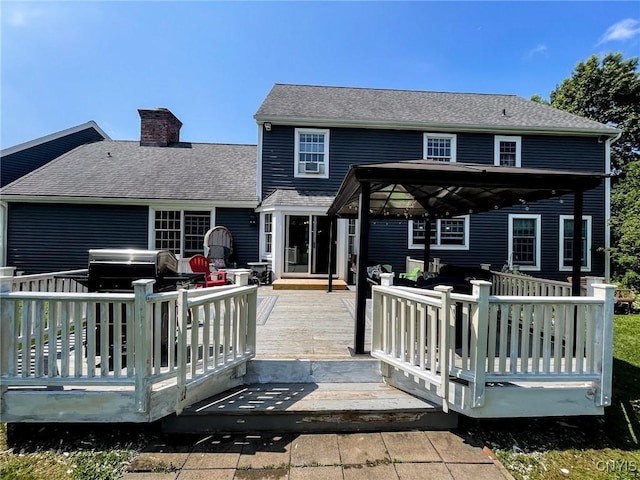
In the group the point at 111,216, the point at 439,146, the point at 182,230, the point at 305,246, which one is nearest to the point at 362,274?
the point at 305,246

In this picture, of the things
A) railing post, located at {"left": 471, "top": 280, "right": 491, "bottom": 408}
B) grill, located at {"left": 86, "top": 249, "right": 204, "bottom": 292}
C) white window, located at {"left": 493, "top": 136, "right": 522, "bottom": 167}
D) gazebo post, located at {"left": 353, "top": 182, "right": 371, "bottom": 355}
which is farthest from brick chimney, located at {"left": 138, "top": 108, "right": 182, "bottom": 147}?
railing post, located at {"left": 471, "top": 280, "right": 491, "bottom": 408}

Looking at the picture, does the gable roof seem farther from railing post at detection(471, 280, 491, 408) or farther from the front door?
railing post at detection(471, 280, 491, 408)

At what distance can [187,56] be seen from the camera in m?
8.34

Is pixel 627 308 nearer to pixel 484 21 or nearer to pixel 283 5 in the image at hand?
pixel 484 21

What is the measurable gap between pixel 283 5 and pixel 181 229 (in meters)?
7.18

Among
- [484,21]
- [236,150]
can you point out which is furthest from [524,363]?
[236,150]

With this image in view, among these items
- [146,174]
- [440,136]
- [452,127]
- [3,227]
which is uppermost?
[452,127]

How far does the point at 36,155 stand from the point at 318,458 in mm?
15605

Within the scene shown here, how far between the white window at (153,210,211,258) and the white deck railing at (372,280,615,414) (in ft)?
28.7

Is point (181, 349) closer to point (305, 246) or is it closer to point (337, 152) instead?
point (305, 246)

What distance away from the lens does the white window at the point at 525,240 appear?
10492 millimetres

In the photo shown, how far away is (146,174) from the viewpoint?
432 inches

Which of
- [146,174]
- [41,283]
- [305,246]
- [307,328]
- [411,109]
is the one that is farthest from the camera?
[411,109]

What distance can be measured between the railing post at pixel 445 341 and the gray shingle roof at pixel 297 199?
6771mm
